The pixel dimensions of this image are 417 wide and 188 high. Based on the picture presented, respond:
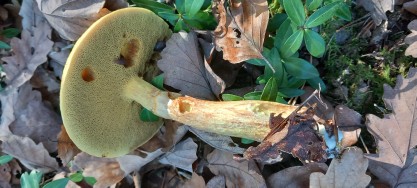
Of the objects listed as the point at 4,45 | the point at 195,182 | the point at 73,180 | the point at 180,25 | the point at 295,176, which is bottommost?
the point at 73,180

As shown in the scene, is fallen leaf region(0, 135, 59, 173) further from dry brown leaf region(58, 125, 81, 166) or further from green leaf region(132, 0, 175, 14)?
green leaf region(132, 0, 175, 14)

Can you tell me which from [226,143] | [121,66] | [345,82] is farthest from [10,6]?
[345,82]

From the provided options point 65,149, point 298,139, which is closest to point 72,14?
point 65,149

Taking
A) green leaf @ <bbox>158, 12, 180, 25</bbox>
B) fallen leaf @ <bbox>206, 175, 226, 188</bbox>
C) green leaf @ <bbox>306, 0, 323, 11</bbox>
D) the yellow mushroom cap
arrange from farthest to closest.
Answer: fallen leaf @ <bbox>206, 175, 226, 188</bbox> < green leaf @ <bbox>158, 12, 180, 25</bbox> < green leaf @ <bbox>306, 0, 323, 11</bbox> < the yellow mushroom cap

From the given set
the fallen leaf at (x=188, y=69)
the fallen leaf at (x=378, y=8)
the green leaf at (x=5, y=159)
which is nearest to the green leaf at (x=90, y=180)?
the green leaf at (x=5, y=159)

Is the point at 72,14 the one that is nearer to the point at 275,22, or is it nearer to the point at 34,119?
the point at 34,119

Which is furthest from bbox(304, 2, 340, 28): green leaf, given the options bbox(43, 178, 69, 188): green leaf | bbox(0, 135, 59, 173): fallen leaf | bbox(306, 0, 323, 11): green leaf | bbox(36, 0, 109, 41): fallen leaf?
bbox(0, 135, 59, 173): fallen leaf
